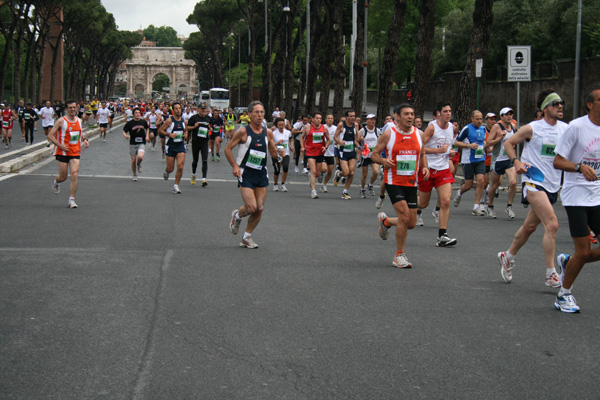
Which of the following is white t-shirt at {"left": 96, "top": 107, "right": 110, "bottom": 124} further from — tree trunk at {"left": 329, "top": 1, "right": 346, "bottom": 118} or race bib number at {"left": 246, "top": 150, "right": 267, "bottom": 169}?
race bib number at {"left": 246, "top": 150, "right": 267, "bottom": 169}

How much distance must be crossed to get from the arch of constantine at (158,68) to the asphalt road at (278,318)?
179 metres

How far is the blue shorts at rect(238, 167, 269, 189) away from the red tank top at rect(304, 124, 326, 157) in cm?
852

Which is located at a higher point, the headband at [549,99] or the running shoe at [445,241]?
the headband at [549,99]

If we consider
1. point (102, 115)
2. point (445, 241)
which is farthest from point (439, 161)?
point (102, 115)

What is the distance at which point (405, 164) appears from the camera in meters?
9.21

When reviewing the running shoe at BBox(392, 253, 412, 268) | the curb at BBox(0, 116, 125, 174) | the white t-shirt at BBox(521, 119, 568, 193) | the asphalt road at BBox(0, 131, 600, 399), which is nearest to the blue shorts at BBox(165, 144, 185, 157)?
the curb at BBox(0, 116, 125, 174)

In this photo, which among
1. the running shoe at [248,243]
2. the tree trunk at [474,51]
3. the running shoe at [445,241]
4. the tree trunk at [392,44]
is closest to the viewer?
the running shoe at [248,243]

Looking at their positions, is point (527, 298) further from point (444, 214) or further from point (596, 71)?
point (596, 71)

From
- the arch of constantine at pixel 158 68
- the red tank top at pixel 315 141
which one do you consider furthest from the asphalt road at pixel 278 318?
the arch of constantine at pixel 158 68

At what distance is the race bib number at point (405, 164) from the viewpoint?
917cm

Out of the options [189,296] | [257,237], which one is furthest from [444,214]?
[189,296]

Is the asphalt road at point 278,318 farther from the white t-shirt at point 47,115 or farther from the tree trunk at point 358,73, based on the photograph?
the white t-shirt at point 47,115

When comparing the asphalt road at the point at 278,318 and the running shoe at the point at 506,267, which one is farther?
the running shoe at the point at 506,267

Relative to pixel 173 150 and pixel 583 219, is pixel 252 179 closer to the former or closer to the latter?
pixel 583 219
